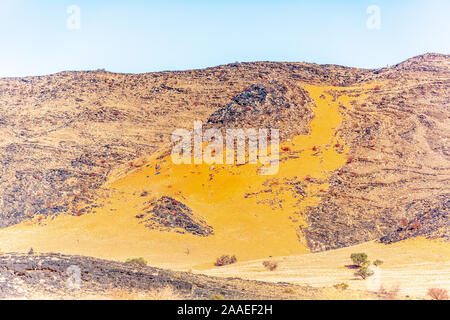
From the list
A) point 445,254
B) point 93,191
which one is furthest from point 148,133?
point 445,254

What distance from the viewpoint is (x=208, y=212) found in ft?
81.8

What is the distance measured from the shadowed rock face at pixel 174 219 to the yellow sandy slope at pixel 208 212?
47cm

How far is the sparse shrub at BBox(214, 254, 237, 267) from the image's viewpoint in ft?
62.1

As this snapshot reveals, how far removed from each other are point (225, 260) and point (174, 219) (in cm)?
538

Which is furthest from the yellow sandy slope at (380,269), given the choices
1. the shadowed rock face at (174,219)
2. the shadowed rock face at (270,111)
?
the shadowed rock face at (270,111)

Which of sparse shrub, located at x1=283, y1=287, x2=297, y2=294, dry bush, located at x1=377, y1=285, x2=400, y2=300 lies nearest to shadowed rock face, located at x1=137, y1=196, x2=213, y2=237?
sparse shrub, located at x1=283, y1=287, x2=297, y2=294

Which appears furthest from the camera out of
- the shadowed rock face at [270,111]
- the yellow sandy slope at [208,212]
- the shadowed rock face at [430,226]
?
the shadowed rock face at [270,111]

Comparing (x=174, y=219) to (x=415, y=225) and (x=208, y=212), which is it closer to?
(x=208, y=212)

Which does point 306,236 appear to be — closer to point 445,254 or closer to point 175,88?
point 445,254

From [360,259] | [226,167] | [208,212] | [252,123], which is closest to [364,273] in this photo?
[360,259]

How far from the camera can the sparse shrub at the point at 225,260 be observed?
1892cm

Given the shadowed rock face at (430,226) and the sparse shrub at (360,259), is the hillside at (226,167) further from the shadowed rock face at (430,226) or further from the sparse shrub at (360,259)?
the sparse shrub at (360,259)

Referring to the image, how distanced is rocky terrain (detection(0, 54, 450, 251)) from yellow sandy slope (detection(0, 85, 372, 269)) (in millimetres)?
1032

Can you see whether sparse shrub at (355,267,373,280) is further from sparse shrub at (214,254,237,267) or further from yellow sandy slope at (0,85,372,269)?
yellow sandy slope at (0,85,372,269)
